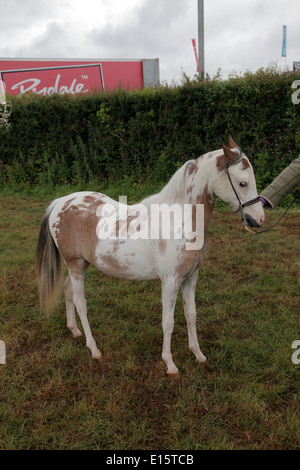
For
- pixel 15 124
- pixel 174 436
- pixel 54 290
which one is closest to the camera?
pixel 174 436

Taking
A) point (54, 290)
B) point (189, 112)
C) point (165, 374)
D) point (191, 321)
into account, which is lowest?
point (165, 374)

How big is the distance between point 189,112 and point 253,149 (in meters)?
1.70

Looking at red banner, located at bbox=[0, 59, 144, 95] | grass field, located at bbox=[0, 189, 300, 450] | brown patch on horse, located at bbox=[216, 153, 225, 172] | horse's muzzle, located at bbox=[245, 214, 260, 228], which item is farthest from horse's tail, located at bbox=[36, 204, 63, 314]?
red banner, located at bbox=[0, 59, 144, 95]

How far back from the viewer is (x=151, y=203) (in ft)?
8.86

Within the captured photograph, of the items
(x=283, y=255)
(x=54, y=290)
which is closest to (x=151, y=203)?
(x=54, y=290)

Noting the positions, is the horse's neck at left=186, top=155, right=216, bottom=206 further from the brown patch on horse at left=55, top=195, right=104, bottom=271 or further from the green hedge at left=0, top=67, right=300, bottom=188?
the green hedge at left=0, top=67, right=300, bottom=188

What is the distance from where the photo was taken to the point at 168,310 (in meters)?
2.69

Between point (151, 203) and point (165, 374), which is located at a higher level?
point (151, 203)

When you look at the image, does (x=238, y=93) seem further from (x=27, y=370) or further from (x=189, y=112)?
(x=27, y=370)

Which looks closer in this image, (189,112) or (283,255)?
(283,255)

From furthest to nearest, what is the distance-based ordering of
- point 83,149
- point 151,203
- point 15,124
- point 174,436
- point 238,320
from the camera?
point 15,124 → point 83,149 → point 238,320 → point 151,203 → point 174,436

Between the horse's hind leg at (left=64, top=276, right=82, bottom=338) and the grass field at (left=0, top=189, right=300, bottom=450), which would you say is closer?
the grass field at (left=0, top=189, right=300, bottom=450)

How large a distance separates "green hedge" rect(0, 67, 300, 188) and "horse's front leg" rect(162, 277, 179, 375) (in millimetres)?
5513

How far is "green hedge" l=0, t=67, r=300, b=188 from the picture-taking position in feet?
23.5
